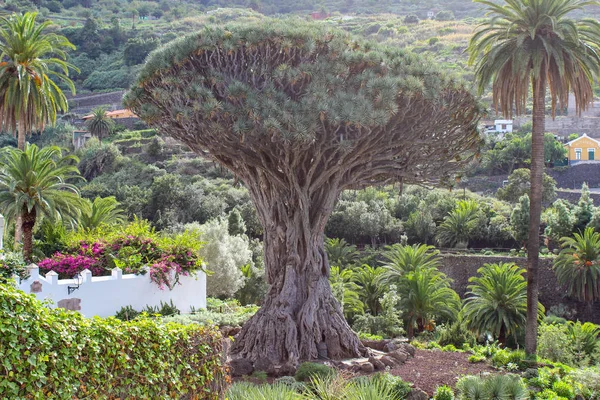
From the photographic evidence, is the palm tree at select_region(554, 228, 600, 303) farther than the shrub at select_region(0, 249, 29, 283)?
Yes

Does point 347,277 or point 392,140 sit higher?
point 392,140

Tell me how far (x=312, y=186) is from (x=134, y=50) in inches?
2983

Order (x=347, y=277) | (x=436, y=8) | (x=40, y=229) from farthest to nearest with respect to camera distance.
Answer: (x=436, y=8) < (x=347, y=277) < (x=40, y=229)

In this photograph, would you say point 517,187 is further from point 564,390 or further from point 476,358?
point 564,390

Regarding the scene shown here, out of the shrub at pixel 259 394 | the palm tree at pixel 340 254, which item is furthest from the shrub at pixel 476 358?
the palm tree at pixel 340 254

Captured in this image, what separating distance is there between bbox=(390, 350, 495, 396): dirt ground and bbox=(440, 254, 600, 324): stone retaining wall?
17.5 metres

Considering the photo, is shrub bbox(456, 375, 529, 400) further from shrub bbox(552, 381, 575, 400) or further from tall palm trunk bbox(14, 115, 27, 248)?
tall palm trunk bbox(14, 115, 27, 248)

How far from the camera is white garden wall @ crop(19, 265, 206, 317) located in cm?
1731

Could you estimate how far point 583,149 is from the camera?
59500mm

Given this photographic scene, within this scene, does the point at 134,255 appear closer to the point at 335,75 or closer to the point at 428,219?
the point at 335,75

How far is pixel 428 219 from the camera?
140 feet

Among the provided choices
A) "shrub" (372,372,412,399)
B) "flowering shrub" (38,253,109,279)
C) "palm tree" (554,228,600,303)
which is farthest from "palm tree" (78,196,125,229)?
"palm tree" (554,228,600,303)

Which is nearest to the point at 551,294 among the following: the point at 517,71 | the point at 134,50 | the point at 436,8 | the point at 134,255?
the point at 517,71

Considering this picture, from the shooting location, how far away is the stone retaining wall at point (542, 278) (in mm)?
32281
